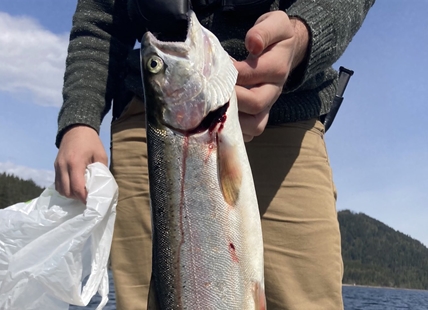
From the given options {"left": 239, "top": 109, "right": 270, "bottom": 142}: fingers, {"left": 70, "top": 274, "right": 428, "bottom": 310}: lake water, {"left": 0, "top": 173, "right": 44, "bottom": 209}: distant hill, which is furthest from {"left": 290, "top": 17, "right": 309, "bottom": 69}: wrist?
{"left": 0, "top": 173, "right": 44, "bottom": 209}: distant hill

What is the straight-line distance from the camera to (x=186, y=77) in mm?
2018

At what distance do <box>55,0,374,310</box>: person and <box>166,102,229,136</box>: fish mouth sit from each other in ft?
1.74

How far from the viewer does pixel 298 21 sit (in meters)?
2.24

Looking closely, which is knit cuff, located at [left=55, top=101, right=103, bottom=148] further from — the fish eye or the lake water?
the lake water

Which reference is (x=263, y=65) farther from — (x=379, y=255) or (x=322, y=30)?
(x=379, y=255)

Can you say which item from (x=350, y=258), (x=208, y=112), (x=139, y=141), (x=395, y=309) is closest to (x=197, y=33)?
(x=208, y=112)

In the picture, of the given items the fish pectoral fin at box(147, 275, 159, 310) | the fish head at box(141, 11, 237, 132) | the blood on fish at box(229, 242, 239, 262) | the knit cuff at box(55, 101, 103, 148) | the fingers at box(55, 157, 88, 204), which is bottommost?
the fish pectoral fin at box(147, 275, 159, 310)

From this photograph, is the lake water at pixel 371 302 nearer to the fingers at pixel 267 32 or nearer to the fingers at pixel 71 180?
the fingers at pixel 71 180

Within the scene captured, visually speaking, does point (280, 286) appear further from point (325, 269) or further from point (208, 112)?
point (208, 112)

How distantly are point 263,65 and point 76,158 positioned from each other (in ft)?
3.88

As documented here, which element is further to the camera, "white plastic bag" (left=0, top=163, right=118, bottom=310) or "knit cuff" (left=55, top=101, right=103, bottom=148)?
"knit cuff" (left=55, top=101, right=103, bottom=148)

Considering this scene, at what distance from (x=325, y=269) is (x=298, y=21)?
1.27 m

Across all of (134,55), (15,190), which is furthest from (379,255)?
(134,55)

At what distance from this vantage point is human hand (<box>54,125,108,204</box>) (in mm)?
2633
